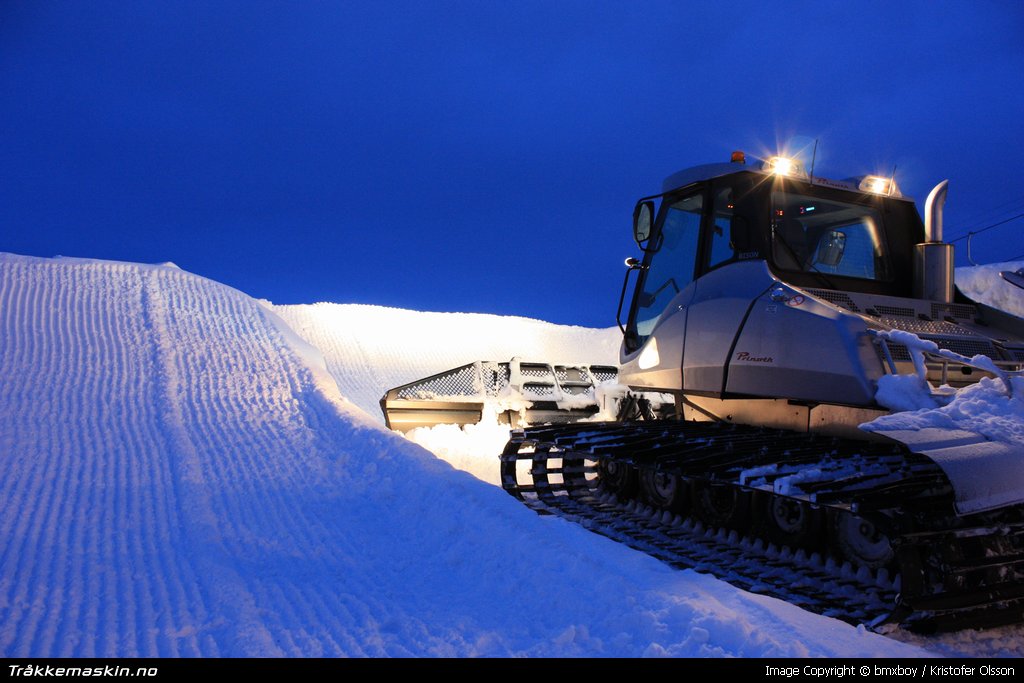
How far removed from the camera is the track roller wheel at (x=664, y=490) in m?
5.94

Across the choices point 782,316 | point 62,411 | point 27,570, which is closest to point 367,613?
point 27,570

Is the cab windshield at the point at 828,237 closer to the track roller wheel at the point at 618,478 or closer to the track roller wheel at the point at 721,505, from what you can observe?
the track roller wheel at the point at 721,505

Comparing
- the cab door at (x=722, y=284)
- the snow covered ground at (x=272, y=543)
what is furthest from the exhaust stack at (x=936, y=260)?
the snow covered ground at (x=272, y=543)

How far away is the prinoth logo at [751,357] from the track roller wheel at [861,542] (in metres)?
1.05

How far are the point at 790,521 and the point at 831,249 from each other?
2.30 meters

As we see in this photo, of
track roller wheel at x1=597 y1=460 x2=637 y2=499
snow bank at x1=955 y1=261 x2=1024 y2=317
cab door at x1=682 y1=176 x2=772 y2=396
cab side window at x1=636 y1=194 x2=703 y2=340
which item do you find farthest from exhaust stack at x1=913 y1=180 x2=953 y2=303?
snow bank at x1=955 y1=261 x2=1024 y2=317

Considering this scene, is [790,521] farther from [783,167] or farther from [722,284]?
[783,167]

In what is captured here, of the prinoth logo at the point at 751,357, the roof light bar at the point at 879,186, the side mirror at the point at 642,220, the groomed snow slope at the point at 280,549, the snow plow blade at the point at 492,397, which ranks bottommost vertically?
the groomed snow slope at the point at 280,549

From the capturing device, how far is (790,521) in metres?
4.90

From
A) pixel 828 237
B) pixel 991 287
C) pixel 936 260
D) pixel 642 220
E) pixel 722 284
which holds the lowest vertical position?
pixel 722 284

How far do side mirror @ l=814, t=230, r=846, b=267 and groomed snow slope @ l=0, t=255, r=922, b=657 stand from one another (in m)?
2.82

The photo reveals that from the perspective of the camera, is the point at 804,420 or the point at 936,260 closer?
the point at 804,420

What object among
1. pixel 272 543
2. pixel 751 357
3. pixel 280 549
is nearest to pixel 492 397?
pixel 272 543
